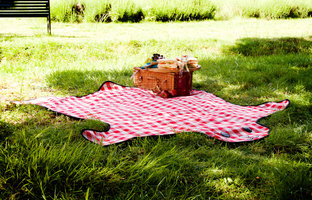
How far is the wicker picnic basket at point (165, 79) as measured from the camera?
4.33 meters

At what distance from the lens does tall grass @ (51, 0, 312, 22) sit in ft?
31.0

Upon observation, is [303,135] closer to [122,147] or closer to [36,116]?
[122,147]

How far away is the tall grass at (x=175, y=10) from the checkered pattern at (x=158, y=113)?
562cm

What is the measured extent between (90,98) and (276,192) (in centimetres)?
271

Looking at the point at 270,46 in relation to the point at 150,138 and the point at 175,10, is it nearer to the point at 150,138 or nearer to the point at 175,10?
the point at 175,10

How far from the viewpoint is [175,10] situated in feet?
33.1

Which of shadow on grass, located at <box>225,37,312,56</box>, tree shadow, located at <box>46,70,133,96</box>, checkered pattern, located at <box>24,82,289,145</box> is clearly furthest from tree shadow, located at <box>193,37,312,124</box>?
tree shadow, located at <box>46,70,133,96</box>

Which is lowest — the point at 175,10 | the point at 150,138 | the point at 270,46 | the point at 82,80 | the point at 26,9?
the point at 150,138

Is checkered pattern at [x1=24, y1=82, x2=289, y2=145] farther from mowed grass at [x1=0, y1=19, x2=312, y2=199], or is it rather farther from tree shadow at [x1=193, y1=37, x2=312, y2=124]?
tree shadow at [x1=193, y1=37, x2=312, y2=124]

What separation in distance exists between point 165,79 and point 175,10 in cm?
620

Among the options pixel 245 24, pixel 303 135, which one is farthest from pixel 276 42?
pixel 303 135

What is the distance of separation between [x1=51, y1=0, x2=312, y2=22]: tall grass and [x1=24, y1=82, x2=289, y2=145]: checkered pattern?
562 centimetres

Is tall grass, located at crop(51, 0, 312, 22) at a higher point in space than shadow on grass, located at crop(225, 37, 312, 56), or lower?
higher

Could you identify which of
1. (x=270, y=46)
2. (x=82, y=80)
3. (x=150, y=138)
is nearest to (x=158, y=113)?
(x=150, y=138)
